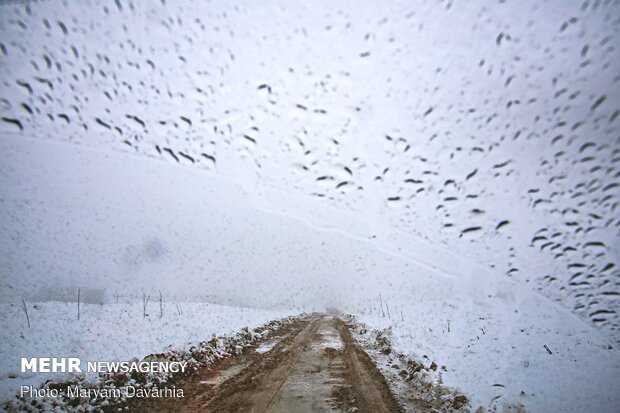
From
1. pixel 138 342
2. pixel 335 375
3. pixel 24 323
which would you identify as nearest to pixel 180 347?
pixel 138 342

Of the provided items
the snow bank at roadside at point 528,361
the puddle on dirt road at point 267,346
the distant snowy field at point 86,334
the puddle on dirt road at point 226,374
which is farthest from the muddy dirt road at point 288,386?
the distant snowy field at point 86,334

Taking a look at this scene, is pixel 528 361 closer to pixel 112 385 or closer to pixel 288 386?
pixel 288 386

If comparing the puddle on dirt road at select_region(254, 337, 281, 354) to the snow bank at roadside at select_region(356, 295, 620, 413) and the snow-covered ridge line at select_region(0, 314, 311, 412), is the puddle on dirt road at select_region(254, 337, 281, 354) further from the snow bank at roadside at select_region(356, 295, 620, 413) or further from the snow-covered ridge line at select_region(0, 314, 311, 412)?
the snow bank at roadside at select_region(356, 295, 620, 413)

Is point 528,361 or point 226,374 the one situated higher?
point 226,374

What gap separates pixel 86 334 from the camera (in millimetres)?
8773

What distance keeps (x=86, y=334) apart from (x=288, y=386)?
259 inches

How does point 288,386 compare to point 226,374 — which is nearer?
point 288,386

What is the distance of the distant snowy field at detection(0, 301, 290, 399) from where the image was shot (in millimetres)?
6508

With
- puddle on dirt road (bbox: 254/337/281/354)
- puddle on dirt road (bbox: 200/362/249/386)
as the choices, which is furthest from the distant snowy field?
puddle on dirt road (bbox: 200/362/249/386)

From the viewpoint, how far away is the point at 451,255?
544cm

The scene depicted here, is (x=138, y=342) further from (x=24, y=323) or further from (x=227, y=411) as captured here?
(x=227, y=411)

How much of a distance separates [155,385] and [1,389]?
2.37m

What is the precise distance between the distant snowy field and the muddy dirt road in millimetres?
2030

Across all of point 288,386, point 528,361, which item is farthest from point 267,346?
point 528,361
